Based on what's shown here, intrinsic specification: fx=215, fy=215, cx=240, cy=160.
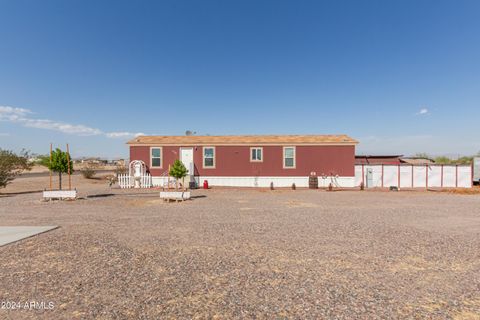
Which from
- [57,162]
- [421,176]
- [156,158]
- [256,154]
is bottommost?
[421,176]

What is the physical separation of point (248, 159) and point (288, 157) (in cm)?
362

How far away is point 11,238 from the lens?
245 inches

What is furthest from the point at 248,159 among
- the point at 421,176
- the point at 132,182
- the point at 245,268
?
the point at 421,176

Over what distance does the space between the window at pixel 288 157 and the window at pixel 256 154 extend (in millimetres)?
2159

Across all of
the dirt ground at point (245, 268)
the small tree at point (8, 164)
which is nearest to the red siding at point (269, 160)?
the small tree at point (8, 164)

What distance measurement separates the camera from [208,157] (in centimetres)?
1970

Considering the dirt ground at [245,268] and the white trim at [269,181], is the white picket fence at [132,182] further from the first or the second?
the dirt ground at [245,268]

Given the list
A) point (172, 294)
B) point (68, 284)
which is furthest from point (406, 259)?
point (68, 284)

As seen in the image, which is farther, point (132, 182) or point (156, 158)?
point (156, 158)

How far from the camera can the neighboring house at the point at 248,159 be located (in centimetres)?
1923

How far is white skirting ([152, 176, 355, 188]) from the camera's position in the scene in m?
19.1

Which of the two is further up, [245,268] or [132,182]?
[132,182]

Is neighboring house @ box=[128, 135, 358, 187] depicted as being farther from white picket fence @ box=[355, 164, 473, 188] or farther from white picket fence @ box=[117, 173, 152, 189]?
white picket fence @ box=[355, 164, 473, 188]

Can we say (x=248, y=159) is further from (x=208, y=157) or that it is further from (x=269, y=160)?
(x=208, y=157)
